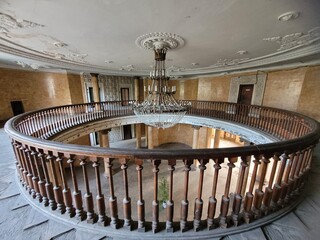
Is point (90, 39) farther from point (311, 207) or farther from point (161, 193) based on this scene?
point (161, 193)

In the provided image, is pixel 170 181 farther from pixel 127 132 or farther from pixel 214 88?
pixel 127 132

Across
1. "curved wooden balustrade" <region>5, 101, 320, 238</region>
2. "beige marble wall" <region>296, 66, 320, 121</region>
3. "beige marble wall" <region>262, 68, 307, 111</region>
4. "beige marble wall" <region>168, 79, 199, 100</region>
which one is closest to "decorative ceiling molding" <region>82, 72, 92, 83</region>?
"beige marble wall" <region>168, 79, 199, 100</region>

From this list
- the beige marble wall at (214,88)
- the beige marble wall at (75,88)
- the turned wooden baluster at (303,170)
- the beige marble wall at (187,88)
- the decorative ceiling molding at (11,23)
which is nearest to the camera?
the turned wooden baluster at (303,170)

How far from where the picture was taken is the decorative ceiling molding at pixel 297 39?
8.26ft

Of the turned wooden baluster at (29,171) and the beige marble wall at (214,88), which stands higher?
the beige marble wall at (214,88)

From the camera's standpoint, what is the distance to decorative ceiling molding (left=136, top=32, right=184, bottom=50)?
2576 mm

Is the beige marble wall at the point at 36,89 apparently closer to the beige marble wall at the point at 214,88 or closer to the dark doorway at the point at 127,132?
the dark doorway at the point at 127,132

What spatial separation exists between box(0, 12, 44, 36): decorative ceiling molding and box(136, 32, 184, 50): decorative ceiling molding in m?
1.62

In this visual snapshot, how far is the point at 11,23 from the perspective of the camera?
218cm

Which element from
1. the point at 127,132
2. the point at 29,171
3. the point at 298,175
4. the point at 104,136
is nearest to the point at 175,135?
the point at 127,132

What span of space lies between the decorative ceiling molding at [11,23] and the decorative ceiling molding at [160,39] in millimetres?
1619

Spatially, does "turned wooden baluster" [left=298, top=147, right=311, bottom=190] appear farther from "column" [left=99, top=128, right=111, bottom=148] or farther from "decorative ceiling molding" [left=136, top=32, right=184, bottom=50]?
"column" [left=99, top=128, right=111, bottom=148]

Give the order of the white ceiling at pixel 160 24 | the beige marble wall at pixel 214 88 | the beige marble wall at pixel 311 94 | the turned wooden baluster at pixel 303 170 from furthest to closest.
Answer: the beige marble wall at pixel 214 88 < the beige marble wall at pixel 311 94 < the white ceiling at pixel 160 24 < the turned wooden baluster at pixel 303 170

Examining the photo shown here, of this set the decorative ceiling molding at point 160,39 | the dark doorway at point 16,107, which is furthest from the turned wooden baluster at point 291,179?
the dark doorway at point 16,107
